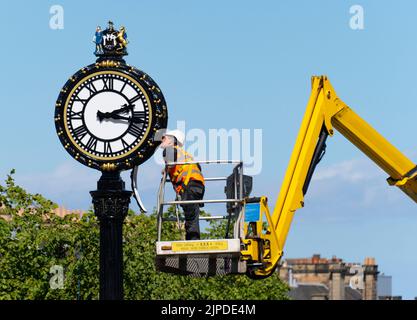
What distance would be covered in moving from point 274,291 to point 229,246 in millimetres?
45532

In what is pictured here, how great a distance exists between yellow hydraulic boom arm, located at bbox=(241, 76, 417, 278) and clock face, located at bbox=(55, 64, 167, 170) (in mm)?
2407

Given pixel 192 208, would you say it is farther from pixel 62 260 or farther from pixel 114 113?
pixel 62 260

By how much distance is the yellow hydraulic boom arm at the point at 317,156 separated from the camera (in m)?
29.6

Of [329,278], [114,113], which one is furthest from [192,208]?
[329,278]

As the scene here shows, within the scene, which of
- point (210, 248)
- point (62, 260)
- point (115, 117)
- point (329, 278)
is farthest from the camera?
point (329, 278)

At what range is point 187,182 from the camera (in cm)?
2722

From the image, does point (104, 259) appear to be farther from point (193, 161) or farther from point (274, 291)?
point (274, 291)

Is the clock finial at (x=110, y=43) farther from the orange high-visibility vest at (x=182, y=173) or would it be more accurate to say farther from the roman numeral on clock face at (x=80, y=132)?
the orange high-visibility vest at (x=182, y=173)

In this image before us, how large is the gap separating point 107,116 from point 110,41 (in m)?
1.36

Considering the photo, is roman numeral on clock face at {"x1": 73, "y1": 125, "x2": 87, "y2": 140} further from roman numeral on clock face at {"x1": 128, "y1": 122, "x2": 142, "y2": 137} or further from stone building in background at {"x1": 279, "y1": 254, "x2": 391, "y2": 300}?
stone building in background at {"x1": 279, "y1": 254, "x2": 391, "y2": 300}

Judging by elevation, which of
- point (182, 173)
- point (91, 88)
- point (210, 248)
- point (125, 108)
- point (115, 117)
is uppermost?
point (91, 88)

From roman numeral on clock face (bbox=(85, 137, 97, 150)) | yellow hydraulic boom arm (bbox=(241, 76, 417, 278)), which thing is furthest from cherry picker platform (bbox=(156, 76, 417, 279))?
roman numeral on clock face (bbox=(85, 137, 97, 150))

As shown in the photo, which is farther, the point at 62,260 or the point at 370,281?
the point at 370,281
